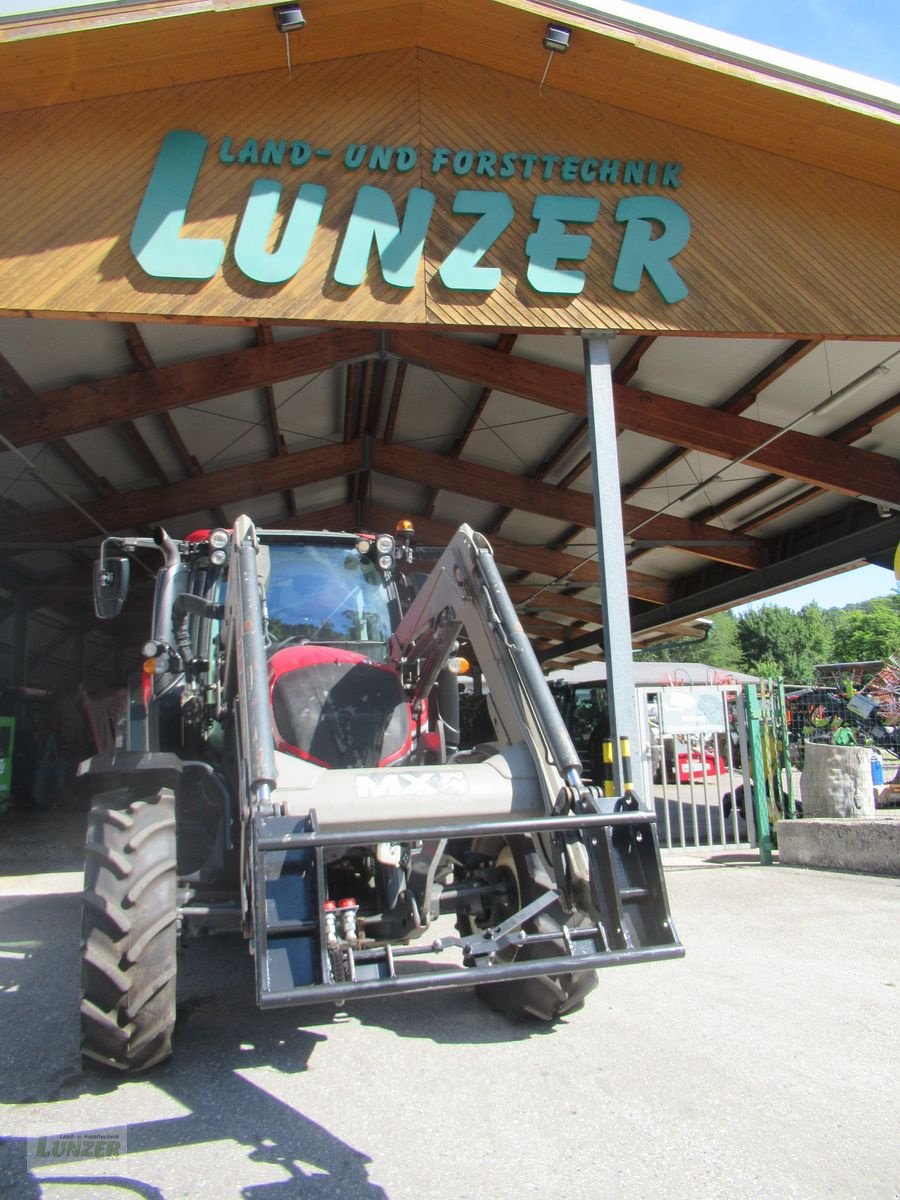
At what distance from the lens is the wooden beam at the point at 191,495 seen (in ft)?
46.7

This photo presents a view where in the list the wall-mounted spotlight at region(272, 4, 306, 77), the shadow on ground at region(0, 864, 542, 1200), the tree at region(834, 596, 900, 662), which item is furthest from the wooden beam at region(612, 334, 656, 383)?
the tree at region(834, 596, 900, 662)

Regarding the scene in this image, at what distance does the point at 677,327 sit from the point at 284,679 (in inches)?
211

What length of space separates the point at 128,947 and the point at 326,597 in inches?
102

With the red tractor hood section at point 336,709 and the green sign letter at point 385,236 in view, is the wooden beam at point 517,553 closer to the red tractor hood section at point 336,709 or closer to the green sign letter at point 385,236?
the green sign letter at point 385,236

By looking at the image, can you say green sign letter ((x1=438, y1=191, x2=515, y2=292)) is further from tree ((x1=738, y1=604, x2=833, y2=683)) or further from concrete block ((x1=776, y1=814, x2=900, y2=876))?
tree ((x1=738, y1=604, x2=833, y2=683))

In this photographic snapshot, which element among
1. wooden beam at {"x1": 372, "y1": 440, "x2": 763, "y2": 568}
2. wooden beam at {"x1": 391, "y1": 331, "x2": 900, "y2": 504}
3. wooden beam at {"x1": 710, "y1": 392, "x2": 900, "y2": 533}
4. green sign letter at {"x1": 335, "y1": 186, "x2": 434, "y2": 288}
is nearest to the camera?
green sign letter at {"x1": 335, "y1": 186, "x2": 434, "y2": 288}

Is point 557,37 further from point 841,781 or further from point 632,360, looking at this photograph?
point 841,781

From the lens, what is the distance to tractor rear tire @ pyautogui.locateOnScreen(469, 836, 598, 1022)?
401cm

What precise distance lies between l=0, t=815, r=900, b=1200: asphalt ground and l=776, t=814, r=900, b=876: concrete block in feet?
10.6

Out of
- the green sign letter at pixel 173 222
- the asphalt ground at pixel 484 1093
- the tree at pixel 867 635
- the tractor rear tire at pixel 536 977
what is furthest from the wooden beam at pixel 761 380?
the tree at pixel 867 635

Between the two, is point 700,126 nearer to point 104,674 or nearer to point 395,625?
point 395,625

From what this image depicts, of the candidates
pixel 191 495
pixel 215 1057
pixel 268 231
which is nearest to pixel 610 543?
pixel 268 231

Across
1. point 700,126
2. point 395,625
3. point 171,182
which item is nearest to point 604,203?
point 700,126

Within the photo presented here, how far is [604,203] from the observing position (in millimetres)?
8305
